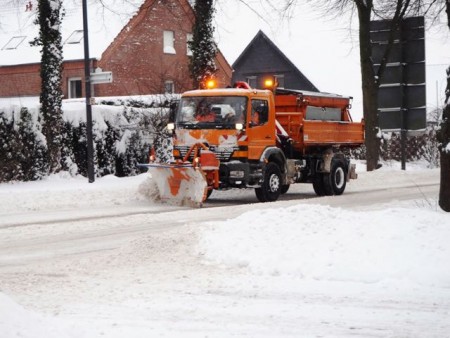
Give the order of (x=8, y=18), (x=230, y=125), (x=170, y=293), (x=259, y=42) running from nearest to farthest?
(x=170, y=293) < (x=230, y=125) < (x=8, y=18) < (x=259, y=42)

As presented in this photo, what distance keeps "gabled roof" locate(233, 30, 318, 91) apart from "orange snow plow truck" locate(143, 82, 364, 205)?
108ft

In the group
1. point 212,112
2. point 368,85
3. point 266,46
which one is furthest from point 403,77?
point 266,46

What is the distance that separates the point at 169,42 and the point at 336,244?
35.8 meters

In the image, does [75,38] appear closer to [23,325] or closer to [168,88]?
[168,88]

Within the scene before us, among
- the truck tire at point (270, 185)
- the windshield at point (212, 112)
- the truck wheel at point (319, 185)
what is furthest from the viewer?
the truck wheel at point (319, 185)

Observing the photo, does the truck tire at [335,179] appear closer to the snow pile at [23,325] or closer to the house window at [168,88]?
the house window at [168,88]

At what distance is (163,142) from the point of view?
25188 millimetres

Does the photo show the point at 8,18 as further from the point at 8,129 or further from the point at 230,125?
the point at 230,125

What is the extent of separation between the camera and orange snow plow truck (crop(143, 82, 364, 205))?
1783 cm

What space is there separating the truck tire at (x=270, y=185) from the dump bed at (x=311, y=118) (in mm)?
1182

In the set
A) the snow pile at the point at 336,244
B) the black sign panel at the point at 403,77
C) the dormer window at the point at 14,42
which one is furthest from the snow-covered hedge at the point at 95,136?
the dormer window at the point at 14,42

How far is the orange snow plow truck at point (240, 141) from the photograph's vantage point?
58.5 feet

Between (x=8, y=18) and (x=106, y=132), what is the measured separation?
23.0 meters

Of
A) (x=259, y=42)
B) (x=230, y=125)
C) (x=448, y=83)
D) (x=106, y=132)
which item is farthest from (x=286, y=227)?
(x=259, y=42)
